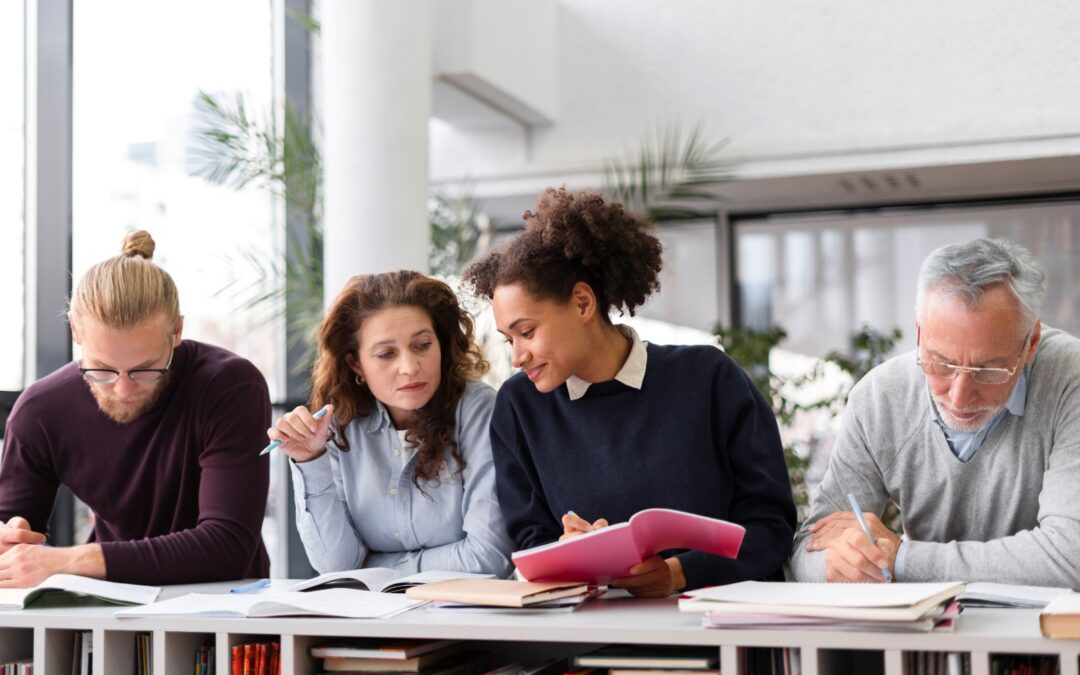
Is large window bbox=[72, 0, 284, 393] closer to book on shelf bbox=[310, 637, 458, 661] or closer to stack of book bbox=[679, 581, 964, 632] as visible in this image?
book on shelf bbox=[310, 637, 458, 661]

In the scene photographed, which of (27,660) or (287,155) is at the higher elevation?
(287,155)

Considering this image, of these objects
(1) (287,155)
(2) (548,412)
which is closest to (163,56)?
(1) (287,155)

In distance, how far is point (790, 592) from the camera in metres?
1.70

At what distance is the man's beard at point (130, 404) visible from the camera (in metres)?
2.59

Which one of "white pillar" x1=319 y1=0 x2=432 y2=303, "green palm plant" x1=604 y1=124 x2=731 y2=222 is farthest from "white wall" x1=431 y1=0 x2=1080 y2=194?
"white pillar" x1=319 y1=0 x2=432 y2=303

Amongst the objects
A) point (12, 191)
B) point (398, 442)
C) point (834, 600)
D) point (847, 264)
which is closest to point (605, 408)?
point (398, 442)

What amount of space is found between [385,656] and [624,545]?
0.41 meters

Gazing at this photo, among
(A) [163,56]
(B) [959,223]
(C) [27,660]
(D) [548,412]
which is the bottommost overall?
(C) [27,660]

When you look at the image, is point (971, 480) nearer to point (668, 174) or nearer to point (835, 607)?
point (835, 607)

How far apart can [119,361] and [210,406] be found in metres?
0.22

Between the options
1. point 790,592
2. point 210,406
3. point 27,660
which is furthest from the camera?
point 210,406

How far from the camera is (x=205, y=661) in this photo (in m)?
1.96

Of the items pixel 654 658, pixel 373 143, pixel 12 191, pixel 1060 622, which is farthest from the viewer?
pixel 373 143

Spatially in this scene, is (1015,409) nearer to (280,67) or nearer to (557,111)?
(557,111)
